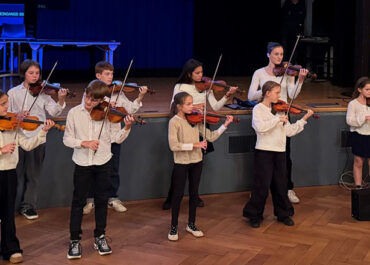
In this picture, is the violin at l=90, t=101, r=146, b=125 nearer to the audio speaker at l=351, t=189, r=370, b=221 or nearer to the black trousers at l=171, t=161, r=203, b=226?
the black trousers at l=171, t=161, r=203, b=226

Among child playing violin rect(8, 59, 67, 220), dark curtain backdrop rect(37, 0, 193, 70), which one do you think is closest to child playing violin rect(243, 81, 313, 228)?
child playing violin rect(8, 59, 67, 220)

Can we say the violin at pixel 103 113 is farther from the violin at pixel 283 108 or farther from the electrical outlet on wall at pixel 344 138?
the electrical outlet on wall at pixel 344 138

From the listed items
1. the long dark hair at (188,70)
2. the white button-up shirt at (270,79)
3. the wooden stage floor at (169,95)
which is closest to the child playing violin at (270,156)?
the white button-up shirt at (270,79)

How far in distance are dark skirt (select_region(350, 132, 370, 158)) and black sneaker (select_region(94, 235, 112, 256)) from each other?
2680mm

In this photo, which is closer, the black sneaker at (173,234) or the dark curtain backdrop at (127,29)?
the black sneaker at (173,234)

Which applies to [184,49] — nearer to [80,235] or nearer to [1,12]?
[1,12]

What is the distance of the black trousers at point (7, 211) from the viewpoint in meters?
4.56

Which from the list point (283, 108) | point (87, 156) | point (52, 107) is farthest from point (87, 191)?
point (283, 108)

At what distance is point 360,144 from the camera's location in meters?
6.28

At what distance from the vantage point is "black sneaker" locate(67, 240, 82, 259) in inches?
186

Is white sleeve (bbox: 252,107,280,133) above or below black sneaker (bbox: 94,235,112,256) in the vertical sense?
above

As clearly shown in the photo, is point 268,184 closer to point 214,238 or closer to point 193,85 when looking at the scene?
point 214,238

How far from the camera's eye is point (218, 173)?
662 cm

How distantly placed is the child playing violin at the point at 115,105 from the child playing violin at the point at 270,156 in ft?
3.36
